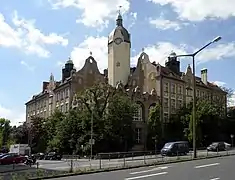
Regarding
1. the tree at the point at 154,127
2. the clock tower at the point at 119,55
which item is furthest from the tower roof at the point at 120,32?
the tree at the point at 154,127

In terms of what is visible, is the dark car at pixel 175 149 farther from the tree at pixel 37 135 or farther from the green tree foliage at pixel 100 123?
the tree at pixel 37 135

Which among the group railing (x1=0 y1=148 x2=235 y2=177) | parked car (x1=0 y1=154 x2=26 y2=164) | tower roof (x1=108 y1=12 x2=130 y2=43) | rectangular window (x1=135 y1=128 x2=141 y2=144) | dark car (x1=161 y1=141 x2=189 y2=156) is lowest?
parked car (x1=0 y1=154 x2=26 y2=164)

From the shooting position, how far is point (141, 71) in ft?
295

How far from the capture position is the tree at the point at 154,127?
77.1m

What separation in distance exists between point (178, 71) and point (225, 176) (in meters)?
76.1

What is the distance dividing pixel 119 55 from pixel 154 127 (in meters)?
19.3

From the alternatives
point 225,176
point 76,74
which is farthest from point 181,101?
point 225,176

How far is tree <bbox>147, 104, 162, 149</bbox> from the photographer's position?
7706cm

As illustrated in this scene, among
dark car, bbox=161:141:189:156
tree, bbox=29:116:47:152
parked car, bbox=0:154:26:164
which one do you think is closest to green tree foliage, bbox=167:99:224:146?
dark car, bbox=161:141:189:156

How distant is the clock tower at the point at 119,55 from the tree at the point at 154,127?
13197 millimetres

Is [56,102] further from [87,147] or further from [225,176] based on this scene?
[225,176]

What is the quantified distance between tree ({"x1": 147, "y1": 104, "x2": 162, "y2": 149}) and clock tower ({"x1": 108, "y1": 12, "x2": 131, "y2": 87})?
1320 centimetres

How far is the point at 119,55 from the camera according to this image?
8781 cm

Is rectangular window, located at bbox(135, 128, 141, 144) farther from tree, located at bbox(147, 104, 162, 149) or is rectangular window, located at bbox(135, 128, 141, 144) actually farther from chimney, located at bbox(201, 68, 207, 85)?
chimney, located at bbox(201, 68, 207, 85)
